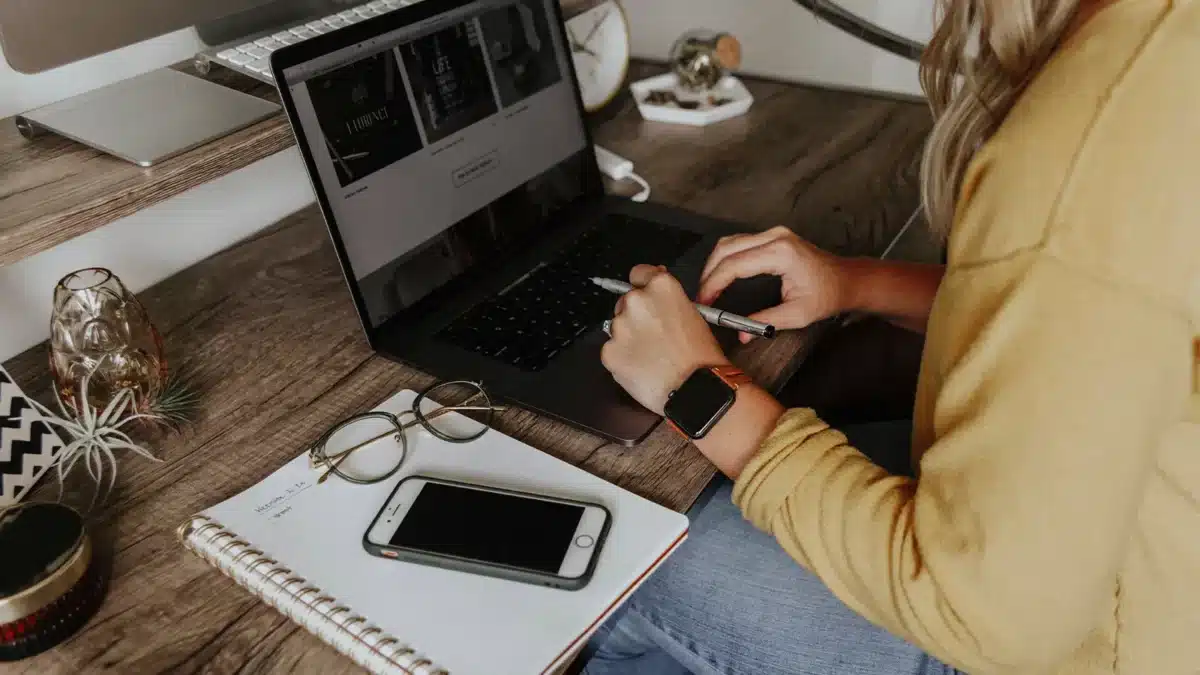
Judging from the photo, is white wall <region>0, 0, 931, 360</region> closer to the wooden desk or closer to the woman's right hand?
the wooden desk

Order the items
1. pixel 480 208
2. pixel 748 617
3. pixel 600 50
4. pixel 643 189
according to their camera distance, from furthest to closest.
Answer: pixel 600 50, pixel 643 189, pixel 480 208, pixel 748 617

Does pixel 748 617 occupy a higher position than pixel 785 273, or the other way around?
pixel 785 273

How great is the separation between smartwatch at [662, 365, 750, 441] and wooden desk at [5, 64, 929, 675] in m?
0.03

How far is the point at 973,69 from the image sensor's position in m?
0.66

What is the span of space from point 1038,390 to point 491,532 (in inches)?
14.4

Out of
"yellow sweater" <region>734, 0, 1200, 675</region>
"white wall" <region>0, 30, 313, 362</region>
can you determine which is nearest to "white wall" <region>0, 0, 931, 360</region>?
"white wall" <region>0, 30, 313, 362</region>

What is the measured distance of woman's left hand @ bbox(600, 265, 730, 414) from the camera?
2.42ft

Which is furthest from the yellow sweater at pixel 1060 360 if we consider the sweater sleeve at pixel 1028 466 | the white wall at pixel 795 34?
the white wall at pixel 795 34

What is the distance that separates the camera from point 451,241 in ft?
3.08

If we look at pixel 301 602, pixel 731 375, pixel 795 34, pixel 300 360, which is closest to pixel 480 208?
pixel 300 360

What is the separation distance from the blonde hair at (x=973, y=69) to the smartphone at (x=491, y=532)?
0.38m

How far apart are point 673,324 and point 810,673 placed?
1.09 ft

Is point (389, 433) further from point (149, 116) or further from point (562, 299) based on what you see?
point (149, 116)

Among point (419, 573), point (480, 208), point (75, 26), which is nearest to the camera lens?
point (419, 573)
